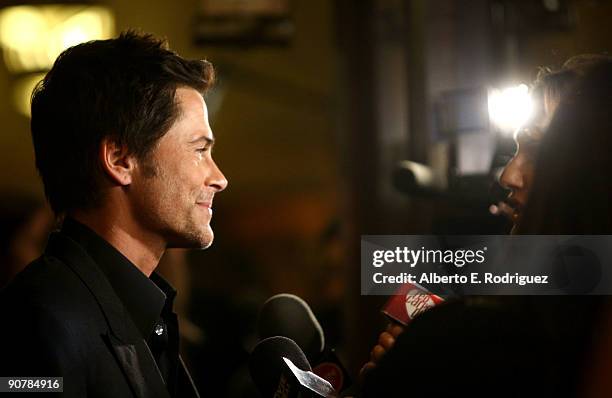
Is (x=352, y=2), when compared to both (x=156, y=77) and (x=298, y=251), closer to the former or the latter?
(x=156, y=77)

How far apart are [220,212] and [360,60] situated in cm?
389

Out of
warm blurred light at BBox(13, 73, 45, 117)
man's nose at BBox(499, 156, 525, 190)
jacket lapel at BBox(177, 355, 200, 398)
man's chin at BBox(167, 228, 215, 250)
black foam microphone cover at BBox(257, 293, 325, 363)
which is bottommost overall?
Result: jacket lapel at BBox(177, 355, 200, 398)

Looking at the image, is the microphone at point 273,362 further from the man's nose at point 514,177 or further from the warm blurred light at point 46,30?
the warm blurred light at point 46,30

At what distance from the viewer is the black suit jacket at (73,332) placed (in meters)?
1.27

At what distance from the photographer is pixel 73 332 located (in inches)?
51.1

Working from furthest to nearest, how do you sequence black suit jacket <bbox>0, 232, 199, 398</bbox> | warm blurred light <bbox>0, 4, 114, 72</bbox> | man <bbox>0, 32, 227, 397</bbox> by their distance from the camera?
warm blurred light <bbox>0, 4, 114, 72</bbox>
man <bbox>0, 32, 227, 397</bbox>
black suit jacket <bbox>0, 232, 199, 398</bbox>

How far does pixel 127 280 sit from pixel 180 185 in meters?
0.20

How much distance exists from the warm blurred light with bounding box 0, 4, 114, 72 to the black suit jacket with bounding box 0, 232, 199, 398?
12.8ft

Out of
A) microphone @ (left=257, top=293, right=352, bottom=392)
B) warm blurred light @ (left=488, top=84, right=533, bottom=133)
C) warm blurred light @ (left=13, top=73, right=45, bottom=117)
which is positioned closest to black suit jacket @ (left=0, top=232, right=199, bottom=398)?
microphone @ (left=257, top=293, right=352, bottom=392)

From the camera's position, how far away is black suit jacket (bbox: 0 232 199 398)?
49.9 inches

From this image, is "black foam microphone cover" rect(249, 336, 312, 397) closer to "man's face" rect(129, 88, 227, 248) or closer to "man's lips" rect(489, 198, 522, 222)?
"man's face" rect(129, 88, 227, 248)

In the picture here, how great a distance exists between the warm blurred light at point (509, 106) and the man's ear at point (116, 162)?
2.51ft

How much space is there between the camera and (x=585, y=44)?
2.58 metres

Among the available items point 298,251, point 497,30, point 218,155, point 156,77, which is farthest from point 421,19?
point 298,251
